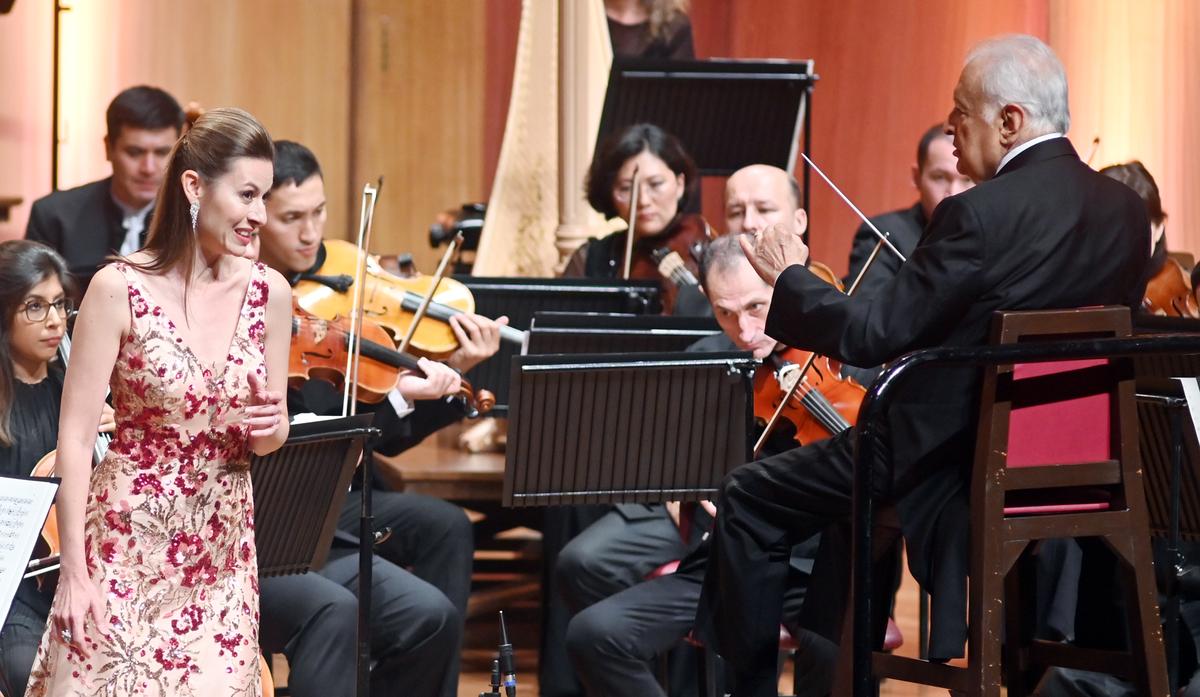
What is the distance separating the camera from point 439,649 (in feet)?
10.9

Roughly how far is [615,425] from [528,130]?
8.68 feet

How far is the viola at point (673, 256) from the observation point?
4051 mm

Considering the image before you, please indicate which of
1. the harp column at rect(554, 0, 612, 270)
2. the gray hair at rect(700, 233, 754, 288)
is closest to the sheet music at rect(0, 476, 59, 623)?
the gray hair at rect(700, 233, 754, 288)

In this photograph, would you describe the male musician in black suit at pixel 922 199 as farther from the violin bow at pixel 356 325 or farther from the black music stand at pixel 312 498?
the black music stand at pixel 312 498

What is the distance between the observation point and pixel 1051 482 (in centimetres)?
234

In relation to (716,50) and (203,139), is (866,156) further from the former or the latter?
(203,139)

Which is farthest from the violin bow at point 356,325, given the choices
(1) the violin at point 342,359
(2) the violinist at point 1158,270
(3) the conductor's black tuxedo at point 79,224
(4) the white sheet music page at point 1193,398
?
(2) the violinist at point 1158,270

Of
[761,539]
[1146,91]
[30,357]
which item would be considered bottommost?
[761,539]

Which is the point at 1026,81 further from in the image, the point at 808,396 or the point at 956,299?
the point at 808,396

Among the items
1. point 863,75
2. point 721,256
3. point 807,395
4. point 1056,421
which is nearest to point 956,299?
point 1056,421

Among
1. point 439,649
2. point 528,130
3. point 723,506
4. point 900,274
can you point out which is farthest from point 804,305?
point 528,130

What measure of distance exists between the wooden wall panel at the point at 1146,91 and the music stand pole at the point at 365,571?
3.11 meters

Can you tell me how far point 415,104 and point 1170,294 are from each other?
373 cm

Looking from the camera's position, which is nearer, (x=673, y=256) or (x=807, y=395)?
(x=807, y=395)
